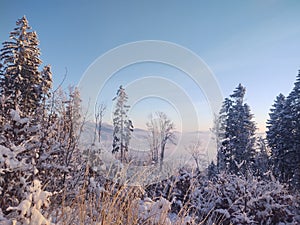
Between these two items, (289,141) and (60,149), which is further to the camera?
(289,141)

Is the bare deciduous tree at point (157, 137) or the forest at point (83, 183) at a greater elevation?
the bare deciduous tree at point (157, 137)

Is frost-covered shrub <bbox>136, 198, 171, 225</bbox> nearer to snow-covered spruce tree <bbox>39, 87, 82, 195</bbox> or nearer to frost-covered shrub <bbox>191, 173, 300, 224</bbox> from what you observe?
snow-covered spruce tree <bbox>39, 87, 82, 195</bbox>

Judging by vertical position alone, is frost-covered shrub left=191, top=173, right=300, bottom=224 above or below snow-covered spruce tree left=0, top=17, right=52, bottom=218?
below

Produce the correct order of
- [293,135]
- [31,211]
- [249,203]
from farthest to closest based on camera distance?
1. [293,135]
2. [249,203]
3. [31,211]

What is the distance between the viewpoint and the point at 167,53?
19.2 ft

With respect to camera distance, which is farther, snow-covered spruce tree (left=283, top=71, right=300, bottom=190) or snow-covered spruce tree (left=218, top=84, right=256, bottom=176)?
snow-covered spruce tree (left=218, top=84, right=256, bottom=176)

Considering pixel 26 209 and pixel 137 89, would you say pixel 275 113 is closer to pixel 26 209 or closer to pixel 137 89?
pixel 137 89

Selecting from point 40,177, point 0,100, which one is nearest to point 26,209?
point 40,177

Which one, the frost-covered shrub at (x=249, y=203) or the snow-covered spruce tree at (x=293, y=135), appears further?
the snow-covered spruce tree at (x=293, y=135)

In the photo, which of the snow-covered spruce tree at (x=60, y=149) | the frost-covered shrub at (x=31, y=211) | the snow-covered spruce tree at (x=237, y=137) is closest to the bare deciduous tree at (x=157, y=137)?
the snow-covered spruce tree at (x=60, y=149)

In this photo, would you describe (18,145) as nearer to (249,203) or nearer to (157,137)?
(249,203)

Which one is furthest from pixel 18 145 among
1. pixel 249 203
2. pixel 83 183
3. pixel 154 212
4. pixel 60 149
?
pixel 249 203

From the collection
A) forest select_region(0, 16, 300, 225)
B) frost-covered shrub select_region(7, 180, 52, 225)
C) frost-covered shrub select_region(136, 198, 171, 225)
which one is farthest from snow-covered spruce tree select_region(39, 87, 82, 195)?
frost-covered shrub select_region(7, 180, 52, 225)

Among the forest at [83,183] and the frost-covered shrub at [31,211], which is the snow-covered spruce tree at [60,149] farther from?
the frost-covered shrub at [31,211]
